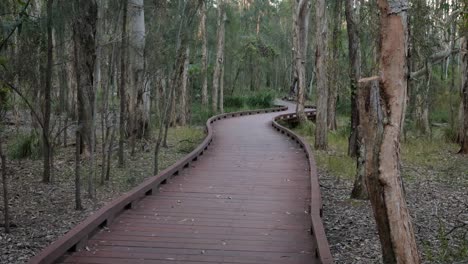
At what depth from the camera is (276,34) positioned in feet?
187

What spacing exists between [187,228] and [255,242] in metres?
1.01

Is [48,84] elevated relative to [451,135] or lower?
elevated

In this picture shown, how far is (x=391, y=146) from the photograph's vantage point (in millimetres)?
4305

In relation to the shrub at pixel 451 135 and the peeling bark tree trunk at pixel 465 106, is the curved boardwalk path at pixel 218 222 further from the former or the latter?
the shrub at pixel 451 135

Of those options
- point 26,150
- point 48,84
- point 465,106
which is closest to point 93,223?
point 48,84

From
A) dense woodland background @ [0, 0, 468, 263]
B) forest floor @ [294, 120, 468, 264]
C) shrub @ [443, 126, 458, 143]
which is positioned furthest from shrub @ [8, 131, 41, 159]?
shrub @ [443, 126, 458, 143]

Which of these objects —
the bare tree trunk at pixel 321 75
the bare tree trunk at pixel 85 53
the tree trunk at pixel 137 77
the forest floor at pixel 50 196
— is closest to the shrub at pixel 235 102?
the tree trunk at pixel 137 77

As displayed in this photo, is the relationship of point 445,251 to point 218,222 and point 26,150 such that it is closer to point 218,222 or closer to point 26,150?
point 218,222

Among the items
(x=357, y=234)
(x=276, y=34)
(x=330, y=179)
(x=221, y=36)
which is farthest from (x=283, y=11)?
(x=357, y=234)

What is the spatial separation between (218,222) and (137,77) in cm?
925

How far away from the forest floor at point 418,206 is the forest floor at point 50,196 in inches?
153

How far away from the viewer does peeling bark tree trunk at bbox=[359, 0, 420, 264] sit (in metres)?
4.25

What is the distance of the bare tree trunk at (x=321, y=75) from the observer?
16156mm

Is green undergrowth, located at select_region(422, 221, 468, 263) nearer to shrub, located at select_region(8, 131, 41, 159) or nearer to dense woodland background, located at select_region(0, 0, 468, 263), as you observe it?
dense woodland background, located at select_region(0, 0, 468, 263)
